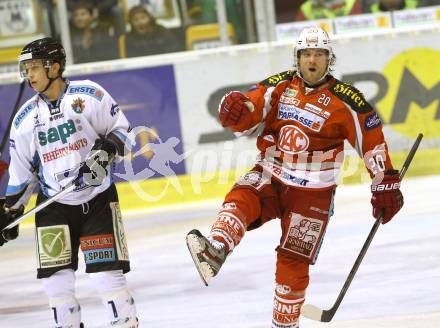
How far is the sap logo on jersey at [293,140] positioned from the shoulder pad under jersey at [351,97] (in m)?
0.24

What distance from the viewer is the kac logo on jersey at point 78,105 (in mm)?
5113

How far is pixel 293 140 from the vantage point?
5035 millimetres

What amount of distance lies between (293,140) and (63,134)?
1.04m

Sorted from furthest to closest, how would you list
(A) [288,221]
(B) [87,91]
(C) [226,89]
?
(C) [226,89] → (B) [87,91] → (A) [288,221]

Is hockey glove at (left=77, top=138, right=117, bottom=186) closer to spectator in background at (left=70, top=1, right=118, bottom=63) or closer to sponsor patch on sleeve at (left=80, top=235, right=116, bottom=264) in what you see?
sponsor patch on sleeve at (left=80, top=235, right=116, bottom=264)

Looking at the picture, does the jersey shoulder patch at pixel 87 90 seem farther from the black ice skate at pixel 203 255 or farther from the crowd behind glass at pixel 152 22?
the crowd behind glass at pixel 152 22

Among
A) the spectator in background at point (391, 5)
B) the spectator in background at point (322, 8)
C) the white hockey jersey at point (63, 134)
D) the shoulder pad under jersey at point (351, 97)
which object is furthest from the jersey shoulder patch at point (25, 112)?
the spectator in background at point (391, 5)

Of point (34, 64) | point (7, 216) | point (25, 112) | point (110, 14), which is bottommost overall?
point (7, 216)

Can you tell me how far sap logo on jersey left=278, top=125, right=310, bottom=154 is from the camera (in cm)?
502

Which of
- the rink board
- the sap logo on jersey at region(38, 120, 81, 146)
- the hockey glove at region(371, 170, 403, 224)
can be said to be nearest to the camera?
the hockey glove at region(371, 170, 403, 224)

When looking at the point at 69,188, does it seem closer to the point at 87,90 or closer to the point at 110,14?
the point at 87,90

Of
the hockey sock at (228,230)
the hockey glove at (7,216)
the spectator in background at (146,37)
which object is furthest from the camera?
the spectator in background at (146,37)

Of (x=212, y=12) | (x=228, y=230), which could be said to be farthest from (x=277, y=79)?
(x=212, y=12)

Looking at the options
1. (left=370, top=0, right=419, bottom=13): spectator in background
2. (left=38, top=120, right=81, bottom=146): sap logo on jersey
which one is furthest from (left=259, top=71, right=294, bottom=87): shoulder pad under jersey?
(left=370, top=0, right=419, bottom=13): spectator in background
